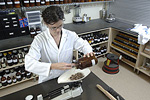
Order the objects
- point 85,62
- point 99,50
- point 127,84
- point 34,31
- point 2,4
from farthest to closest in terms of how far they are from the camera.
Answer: point 99,50 → point 127,84 → point 34,31 → point 2,4 → point 85,62

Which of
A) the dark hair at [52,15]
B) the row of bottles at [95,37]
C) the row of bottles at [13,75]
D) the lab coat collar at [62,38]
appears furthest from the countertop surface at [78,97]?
the row of bottles at [95,37]

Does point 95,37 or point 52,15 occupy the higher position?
point 52,15

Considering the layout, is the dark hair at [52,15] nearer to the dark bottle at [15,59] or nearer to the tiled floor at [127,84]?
the dark bottle at [15,59]

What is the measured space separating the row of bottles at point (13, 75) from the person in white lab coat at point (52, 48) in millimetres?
1035

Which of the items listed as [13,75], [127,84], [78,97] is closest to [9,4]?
[13,75]

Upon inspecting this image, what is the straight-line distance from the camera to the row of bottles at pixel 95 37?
2.66 meters

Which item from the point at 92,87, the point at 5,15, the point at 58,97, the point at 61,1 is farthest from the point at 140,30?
the point at 5,15

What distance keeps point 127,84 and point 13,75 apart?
2.03 m

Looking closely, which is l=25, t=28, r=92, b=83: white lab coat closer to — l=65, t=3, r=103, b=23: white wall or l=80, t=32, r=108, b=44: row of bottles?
l=80, t=32, r=108, b=44: row of bottles

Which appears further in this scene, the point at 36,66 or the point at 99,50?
the point at 99,50

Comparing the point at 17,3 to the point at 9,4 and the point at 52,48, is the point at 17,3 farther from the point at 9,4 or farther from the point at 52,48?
the point at 52,48

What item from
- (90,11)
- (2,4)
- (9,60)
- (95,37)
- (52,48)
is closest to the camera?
(52,48)

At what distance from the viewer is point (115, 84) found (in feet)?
7.36

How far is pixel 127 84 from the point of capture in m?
2.24
